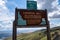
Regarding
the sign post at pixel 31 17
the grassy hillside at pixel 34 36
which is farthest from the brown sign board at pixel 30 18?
the grassy hillside at pixel 34 36

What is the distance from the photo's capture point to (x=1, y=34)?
11.8ft

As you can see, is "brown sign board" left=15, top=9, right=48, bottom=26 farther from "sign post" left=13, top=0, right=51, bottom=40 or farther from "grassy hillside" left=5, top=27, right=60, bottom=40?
"grassy hillside" left=5, top=27, right=60, bottom=40

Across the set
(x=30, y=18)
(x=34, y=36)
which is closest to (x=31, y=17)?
(x=30, y=18)

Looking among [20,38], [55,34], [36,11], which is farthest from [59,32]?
[36,11]

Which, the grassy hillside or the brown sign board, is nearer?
the brown sign board

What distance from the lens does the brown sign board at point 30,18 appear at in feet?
9.15

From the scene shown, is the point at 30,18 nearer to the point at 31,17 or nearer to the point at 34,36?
the point at 31,17

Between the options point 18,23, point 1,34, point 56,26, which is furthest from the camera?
point 56,26

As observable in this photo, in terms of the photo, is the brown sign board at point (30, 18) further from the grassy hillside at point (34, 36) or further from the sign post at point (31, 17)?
the grassy hillside at point (34, 36)

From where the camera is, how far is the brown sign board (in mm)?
2787

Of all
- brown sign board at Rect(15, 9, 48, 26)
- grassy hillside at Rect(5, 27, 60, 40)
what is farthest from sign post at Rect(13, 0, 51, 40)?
grassy hillside at Rect(5, 27, 60, 40)

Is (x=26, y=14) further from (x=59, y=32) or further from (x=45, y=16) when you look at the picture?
(x=59, y=32)

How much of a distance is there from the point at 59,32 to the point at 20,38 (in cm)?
106

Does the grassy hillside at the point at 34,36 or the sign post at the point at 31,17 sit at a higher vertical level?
the sign post at the point at 31,17
